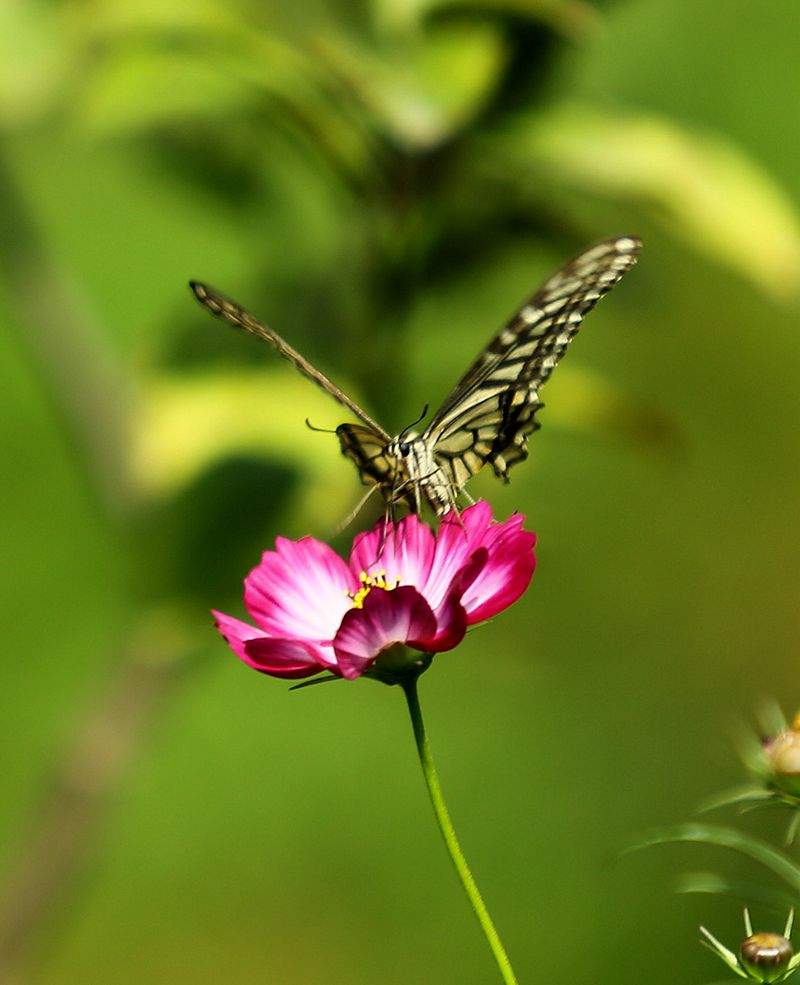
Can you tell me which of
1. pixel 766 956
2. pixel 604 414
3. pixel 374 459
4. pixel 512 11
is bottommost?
pixel 766 956

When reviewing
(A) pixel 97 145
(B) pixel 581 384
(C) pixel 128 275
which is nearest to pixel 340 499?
(B) pixel 581 384

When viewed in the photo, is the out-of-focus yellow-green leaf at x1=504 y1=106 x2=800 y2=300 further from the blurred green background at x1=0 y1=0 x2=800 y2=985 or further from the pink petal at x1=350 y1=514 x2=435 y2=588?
the pink petal at x1=350 y1=514 x2=435 y2=588

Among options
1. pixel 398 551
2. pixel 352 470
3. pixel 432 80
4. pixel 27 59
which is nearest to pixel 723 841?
pixel 398 551

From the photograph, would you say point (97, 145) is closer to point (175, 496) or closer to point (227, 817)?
point (175, 496)

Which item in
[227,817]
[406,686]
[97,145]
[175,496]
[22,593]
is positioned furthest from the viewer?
[22,593]

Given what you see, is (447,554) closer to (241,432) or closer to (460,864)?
(460,864)

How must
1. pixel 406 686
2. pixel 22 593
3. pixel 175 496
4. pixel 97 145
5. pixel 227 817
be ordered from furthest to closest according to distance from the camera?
pixel 22 593 → pixel 227 817 → pixel 97 145 → pixel 175 496 → pixel 406 686

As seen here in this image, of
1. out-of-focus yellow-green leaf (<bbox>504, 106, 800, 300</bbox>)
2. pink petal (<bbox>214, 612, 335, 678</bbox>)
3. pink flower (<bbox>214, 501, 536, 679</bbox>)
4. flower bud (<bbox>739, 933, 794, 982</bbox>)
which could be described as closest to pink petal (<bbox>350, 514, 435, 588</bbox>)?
pink flower (<bbox>214, 501, 536, 679</bbox>)
